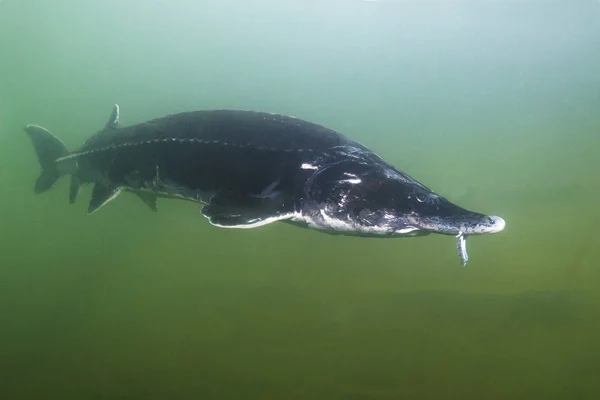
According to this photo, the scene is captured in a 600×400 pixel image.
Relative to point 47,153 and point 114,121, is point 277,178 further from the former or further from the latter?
point 47,153

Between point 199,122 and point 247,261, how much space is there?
2.87 m

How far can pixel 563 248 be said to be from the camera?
4.95 m

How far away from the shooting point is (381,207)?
2227 mm

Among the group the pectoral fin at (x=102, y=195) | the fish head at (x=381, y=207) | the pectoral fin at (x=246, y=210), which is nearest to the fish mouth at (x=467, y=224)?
the fish head at (x=381, y=207)

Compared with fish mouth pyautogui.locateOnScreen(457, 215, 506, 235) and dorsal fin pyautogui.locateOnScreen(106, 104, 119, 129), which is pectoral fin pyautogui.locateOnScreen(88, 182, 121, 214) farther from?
fish mouth pyautogui.locateOnScreen(457, 215, 506, 235)

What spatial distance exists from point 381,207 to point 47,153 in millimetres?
4044

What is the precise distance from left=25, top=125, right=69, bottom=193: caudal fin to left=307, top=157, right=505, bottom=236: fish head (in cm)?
343

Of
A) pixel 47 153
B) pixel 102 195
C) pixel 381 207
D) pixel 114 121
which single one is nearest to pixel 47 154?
pixel 47 153

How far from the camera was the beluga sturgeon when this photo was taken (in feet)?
7.13

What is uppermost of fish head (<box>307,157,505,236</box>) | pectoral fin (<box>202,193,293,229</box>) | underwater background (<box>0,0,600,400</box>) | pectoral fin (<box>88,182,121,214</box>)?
fish head (<box>307,157,505,236</box>)

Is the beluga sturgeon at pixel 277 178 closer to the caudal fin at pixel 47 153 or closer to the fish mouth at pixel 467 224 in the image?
the fish mouth at pixel 467 224

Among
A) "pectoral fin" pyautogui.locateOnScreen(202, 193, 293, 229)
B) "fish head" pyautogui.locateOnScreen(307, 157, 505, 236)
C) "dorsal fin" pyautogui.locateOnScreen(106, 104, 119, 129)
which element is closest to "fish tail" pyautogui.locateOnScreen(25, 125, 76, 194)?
"dorsal fin" pyautogui.locateOnScreen(106, 104, 119, 129)

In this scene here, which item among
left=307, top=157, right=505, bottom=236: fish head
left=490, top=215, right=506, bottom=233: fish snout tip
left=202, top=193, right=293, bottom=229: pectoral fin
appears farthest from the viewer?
left=202, top=193, right=293, bottom=229: pectoral fin

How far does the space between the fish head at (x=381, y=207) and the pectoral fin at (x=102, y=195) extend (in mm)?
2095
